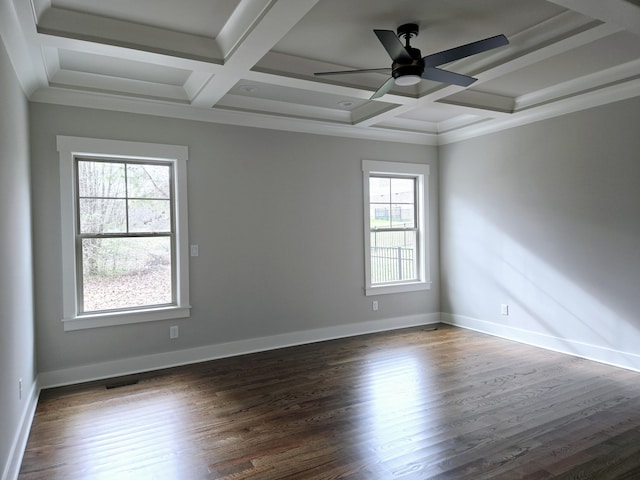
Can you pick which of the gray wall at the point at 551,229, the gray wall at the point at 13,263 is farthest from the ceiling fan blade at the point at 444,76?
the gray wall at the point at 13,263

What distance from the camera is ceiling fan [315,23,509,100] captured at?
2.65 metres

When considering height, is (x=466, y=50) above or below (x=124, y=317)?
above

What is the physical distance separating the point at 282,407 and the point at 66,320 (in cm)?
216

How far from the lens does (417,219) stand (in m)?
5.99

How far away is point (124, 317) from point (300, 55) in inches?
114

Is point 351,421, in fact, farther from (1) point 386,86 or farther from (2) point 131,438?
(1) point 386,86

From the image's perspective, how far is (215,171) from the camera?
14.8 ft

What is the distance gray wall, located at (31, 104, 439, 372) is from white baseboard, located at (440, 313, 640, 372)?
90 centimetres

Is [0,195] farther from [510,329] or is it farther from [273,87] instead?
[510,329]

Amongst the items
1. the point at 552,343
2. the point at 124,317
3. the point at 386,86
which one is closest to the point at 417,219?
the point at 552,343

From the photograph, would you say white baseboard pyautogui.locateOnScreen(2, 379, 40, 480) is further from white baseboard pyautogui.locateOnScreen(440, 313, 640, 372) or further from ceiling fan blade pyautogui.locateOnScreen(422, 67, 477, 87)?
white baseboard pyautogui.locateOnScreen(440, 313, 640, 372)

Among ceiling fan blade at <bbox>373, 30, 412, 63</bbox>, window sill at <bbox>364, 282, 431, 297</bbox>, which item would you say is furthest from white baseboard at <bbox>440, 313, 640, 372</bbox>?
ceiling fan blade at <bbox>373, 30, 412, 63</bbox>

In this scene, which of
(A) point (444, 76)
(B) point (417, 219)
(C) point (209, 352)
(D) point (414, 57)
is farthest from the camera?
(B) point (417, 219)

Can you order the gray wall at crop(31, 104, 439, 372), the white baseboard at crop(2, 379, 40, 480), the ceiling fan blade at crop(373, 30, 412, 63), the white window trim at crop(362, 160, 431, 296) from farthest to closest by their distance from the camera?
1. the white window trim at crop(362, 160, 431, 296)
2. the gray wall at crop(31, 104, 439, 372)
3. the ceiling fan blade at crop(373, 30, 412, 63)
4. the white baseboard at crop(2, 379, 40, 480)
